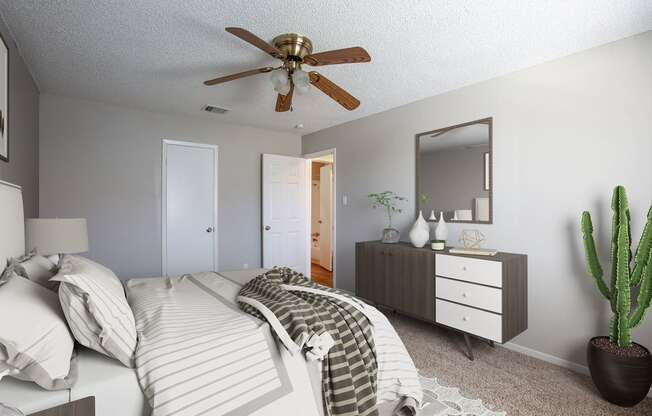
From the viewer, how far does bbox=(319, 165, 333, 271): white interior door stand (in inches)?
251

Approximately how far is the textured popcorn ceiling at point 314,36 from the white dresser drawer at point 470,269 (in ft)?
5.21

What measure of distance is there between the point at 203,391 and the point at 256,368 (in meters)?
0.21

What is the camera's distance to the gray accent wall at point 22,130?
219 centimetres

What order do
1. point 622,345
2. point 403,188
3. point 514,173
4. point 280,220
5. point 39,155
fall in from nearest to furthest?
point 622,345
point 514,173
point 39,155
point 403,188
point 280,220

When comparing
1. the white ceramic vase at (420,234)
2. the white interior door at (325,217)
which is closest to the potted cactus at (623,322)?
the white ceramic vase at (420,234)

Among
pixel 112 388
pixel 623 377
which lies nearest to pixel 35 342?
pixel 112 388

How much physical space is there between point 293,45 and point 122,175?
110 inches

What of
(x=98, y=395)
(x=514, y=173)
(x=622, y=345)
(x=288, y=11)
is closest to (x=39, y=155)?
(x=288, y=11)

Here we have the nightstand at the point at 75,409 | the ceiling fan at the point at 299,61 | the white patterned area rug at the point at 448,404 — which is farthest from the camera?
the ceiling fan at the point at 299,61

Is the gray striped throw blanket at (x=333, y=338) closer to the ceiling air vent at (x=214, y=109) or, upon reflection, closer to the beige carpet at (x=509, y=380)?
the beige carpet at (x=509, y=380)

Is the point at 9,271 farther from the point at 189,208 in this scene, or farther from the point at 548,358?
the point at 548,358

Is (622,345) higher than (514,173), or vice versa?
(514,173)

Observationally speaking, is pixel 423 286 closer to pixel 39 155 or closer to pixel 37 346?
pixel 37 346

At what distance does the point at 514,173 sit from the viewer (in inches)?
107
